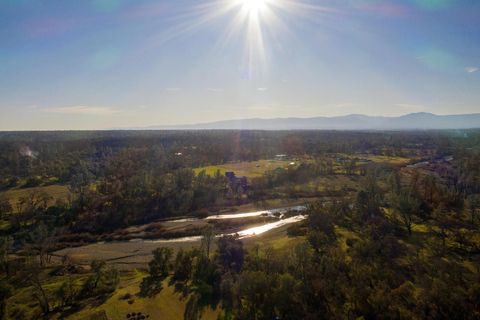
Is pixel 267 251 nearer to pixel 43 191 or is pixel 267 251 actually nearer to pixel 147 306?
pixel 147 306

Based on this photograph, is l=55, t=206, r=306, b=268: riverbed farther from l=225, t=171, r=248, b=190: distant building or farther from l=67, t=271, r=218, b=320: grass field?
l=225, t=171, r=248, b=190: distant building

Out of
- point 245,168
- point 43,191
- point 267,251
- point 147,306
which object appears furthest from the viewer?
point 245,168

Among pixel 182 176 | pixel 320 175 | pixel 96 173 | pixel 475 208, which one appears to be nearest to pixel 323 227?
pixel 475 208

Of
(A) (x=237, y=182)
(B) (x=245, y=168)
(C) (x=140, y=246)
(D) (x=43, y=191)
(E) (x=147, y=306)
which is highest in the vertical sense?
(A) (x=237, y=182)

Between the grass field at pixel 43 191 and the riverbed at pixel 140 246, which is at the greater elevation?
the grass field at pixel 43 191

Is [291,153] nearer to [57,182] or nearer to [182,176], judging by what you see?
[182,176]

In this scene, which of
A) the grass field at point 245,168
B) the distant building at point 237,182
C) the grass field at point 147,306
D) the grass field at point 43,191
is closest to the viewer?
the grass field at point 147,306

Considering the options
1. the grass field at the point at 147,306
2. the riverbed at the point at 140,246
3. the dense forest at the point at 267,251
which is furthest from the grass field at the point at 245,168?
the grass field at the point at 147,306

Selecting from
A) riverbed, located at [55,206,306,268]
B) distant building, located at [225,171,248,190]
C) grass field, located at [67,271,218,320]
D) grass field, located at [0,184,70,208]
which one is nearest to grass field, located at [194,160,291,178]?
distant building, located at [225,171,248,190]

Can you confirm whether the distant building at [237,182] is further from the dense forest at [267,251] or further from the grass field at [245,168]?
the grass field at [245,168]

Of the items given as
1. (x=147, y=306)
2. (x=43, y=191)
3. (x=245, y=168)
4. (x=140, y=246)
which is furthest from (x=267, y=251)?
(x=245, y=168)

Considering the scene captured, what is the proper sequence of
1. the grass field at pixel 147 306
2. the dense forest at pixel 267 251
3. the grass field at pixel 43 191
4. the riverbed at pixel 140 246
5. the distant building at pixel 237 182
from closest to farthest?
the dense forest at pixel 267 251
the grass field at pixel 147 306
the riverbed at pixel 140 246
the grass field at pixel 43 191
the distant building at pixel 237 182
